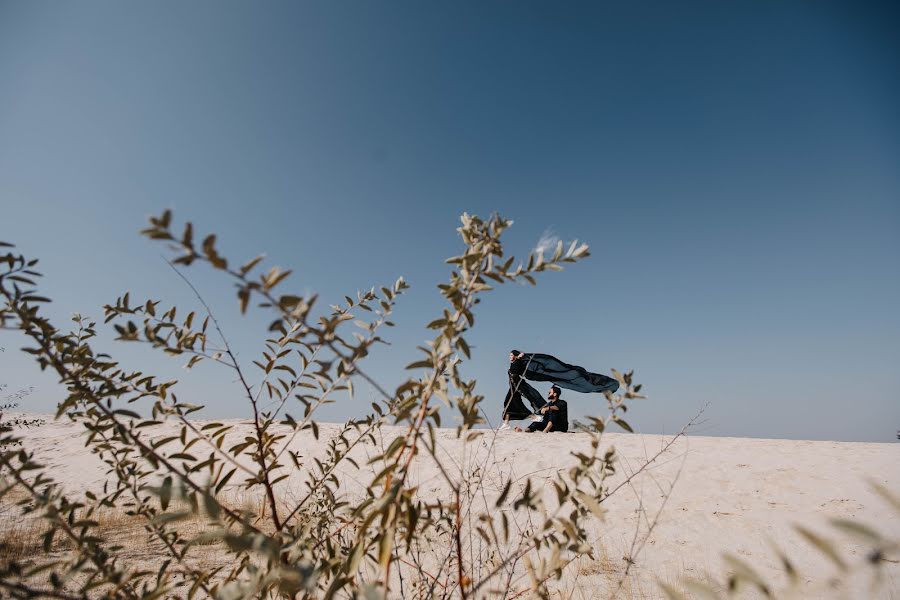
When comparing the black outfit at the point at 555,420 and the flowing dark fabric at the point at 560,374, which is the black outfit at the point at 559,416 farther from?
the flowing dark fabric at the point at 560,374

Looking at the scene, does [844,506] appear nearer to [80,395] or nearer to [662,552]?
[662,552]

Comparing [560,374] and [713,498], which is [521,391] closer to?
[560,374]

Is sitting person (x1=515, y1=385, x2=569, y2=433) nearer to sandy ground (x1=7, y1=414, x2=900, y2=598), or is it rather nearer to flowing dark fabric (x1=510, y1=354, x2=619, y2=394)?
flowing dark fabric (x1=510, y1=354, x2=619, y2=394)

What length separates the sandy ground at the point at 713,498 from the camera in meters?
3.74

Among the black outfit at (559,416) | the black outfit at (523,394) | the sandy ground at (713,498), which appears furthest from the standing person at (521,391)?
the sandy ground at (713,498)

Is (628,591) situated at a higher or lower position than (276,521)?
lower

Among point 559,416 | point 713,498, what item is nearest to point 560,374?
point 559,416

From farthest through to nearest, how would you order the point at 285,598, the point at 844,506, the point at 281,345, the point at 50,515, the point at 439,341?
the point at 844,506 < the point at 281,345 < the point at 285,598 < the point at 439,341 < the point at 50,515

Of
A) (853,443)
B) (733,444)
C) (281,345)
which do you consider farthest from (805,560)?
(853,443)

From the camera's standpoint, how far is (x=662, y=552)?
427cm

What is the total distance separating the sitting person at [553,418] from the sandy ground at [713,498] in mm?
1412

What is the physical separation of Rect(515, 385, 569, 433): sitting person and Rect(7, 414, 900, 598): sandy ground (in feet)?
4.63

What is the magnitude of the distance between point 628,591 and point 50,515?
12.1ft

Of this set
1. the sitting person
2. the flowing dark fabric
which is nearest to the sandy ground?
the sitting person
